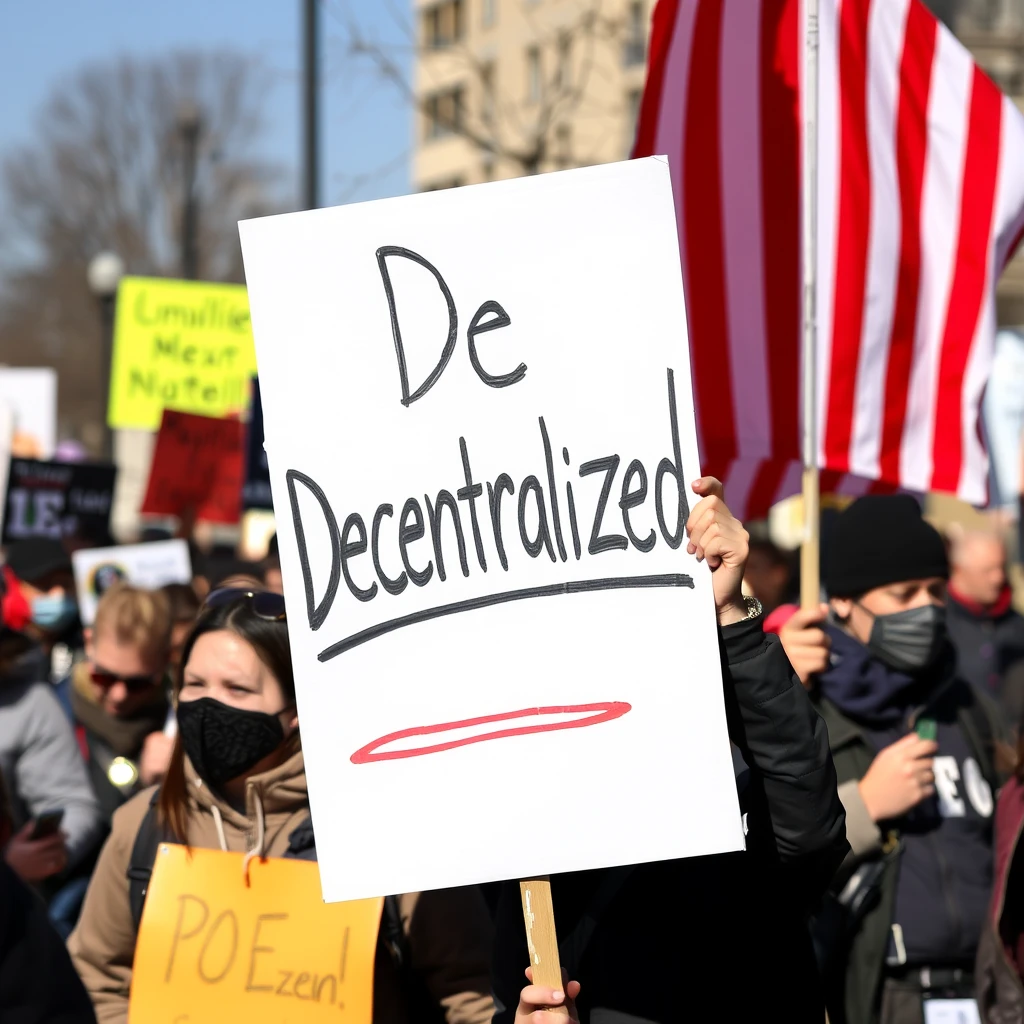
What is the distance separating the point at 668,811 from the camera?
7.69 feet

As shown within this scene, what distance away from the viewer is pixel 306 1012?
9.37ft

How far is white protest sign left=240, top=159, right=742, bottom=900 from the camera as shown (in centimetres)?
236

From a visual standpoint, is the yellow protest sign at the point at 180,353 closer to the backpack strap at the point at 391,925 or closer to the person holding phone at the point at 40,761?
the person holding phone at the point at 40,761

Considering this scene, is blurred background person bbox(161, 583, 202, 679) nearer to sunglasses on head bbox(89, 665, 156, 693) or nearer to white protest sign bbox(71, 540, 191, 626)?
sunglasses on head bbox(89, 665, 156, 693)

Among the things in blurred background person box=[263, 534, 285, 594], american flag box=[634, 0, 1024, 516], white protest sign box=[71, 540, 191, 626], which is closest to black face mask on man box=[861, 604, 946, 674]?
american flag box=[634, 0, 1024, 516]

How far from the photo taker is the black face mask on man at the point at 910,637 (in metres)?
3.81

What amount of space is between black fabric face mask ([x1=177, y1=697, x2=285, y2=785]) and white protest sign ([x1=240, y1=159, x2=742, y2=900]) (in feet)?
2.35

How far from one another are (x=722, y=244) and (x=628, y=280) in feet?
7.87

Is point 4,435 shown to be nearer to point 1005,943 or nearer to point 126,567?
point 126,567

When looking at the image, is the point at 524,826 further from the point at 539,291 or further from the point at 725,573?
the point at 539,291

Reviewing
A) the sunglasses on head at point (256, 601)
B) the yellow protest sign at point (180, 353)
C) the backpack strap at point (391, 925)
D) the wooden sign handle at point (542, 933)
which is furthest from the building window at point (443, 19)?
the wooden sign handle at point (542, 933)

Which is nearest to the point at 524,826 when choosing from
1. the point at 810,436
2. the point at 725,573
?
the point at 725,573

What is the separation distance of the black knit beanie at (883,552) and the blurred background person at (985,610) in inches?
142

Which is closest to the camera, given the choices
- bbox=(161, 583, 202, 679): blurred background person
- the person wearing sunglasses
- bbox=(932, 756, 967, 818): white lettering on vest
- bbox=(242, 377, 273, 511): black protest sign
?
bbox=(932, 756, 967, 818): white lettering on vest
